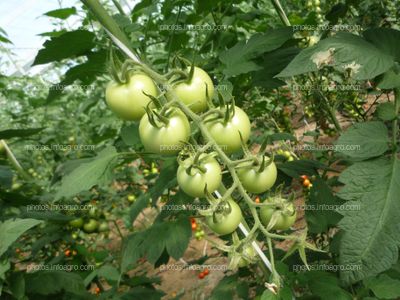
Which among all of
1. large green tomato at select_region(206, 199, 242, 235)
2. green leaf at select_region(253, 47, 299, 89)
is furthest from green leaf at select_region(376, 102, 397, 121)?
large green tomato at select_region(206, 199, 242, 235)

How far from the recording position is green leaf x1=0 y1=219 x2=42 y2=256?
3.05 feet

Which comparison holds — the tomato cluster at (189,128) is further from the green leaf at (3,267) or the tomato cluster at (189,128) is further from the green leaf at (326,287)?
the green leaf at (3,267)

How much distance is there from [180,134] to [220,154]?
8cm

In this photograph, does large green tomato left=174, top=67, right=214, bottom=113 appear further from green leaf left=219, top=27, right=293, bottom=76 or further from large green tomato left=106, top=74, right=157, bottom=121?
green leaf left=219, top=27, right=293, bottom=76

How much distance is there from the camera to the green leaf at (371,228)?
0.74m

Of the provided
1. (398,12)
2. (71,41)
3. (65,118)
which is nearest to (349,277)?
(71,41)

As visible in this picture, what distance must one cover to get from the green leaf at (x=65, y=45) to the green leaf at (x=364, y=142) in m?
0.70

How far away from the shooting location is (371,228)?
2.47 feet

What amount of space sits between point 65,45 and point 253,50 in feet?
1.71

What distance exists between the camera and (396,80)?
87cm

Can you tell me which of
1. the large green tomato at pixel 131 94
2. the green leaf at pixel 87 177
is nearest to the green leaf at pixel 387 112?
the large green tomato at pixel 131 94

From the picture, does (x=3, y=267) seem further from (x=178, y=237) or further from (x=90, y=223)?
(x=90, y=223)

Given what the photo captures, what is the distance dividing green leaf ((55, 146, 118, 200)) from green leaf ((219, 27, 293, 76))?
1.32 feet

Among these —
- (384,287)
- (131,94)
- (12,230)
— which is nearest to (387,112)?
(384,287)
